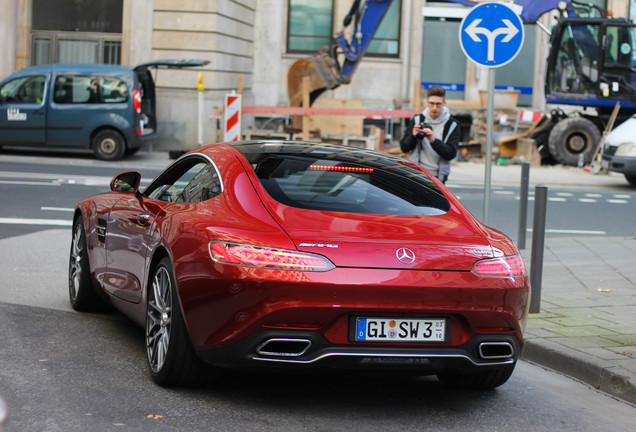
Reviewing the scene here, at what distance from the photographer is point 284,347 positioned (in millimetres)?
4996

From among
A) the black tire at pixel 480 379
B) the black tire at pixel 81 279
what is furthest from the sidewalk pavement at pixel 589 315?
the black tire at pixel 81 279

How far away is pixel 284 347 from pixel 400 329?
21.2 inches

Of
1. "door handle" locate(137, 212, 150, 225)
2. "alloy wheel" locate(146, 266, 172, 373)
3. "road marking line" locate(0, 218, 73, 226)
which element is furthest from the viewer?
"road marking line" locate(0, 218, 73, 226)

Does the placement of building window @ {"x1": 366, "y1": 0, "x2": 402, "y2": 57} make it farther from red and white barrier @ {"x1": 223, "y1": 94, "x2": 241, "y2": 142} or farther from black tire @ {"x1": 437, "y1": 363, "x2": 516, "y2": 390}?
black tire @ {"x1": 437, "y1": 363, "x2": 516, "y2": 390}

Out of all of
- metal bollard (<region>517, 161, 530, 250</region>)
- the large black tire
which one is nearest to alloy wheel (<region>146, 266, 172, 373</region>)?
metal bollard (<region>517, 161, 530, 250</region>)

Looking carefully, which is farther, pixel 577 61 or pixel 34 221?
pixel 577 61

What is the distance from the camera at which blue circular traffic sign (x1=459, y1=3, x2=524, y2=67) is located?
32.1ft

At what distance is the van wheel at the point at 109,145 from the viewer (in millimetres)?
23406

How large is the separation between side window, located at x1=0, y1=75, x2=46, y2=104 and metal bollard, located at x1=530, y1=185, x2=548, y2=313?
55.6 feet

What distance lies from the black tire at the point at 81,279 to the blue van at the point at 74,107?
15720mm

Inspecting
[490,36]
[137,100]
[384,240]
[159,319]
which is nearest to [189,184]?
[159,319]

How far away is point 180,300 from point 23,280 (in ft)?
12.9

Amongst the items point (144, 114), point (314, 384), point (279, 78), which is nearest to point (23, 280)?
point (314, 384)

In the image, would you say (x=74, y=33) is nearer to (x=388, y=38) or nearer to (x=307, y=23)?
(x=307, y=23)
